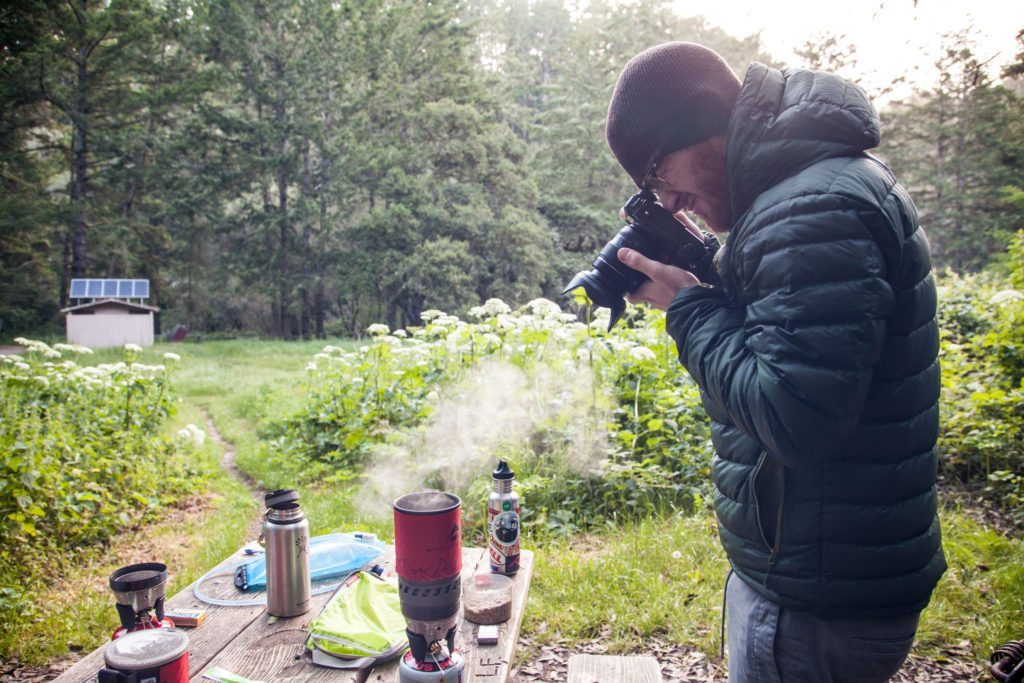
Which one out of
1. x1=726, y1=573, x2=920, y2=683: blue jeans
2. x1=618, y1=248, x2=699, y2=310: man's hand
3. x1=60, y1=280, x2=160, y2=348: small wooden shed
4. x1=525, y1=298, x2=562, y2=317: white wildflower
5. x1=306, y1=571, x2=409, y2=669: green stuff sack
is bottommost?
x1=306, y1=571, x2=409, y2=669: green stuff sack

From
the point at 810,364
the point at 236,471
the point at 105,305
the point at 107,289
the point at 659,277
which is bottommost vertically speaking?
the point at 236,471

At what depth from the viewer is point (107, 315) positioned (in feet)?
45.5

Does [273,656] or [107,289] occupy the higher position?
[107,289]

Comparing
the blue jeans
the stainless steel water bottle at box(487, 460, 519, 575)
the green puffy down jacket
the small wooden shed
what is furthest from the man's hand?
the small wooden shed

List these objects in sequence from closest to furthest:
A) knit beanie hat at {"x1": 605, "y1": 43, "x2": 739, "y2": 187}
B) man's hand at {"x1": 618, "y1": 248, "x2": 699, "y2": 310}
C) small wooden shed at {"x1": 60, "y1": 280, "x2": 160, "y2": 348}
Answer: knit beanie hat at {"x1": 605, "y1": 43, "x2": 739, "y2": 187}, man's hand at {"x1": 618, "y1": 248, "x2": 699, "y2": 310}, small wooden shed at {"x1": 60, "y1": 280, "x2": 160, "y2": 348}

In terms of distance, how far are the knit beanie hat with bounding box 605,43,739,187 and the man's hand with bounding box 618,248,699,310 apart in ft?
0.64

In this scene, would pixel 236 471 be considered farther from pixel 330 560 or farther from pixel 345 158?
pixel 345 158

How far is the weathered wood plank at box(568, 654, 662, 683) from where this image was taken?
1736 mm

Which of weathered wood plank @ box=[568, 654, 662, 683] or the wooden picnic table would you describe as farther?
weathered wood plank @ box=[568, 654, 662, 683]

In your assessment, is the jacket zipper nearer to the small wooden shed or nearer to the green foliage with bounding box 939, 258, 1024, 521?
the green foliage with bounding box 939, 258, 1024, 521

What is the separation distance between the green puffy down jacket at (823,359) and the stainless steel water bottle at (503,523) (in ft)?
2.58

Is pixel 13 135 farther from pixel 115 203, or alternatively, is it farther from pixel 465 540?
pixel 465 540

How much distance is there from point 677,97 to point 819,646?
36.0 inches

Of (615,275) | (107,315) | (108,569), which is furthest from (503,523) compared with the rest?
(107,315)
